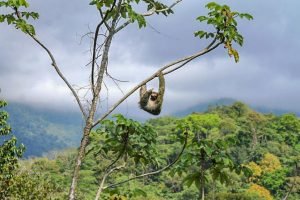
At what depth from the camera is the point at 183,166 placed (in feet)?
23.1

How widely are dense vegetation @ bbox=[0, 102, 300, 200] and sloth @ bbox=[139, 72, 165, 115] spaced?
233mm

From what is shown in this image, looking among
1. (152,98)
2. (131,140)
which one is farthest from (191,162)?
(152,98)

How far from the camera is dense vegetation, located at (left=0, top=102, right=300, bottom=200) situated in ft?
21.5

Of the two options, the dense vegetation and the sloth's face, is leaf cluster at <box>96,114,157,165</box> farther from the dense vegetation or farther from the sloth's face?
the sloth's face

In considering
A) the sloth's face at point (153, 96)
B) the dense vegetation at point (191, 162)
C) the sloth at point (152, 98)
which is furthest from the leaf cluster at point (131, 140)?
the sloth's face at point (153, 96)

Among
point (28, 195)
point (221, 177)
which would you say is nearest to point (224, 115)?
point (28, 195)

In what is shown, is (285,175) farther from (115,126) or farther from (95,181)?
(115,126)

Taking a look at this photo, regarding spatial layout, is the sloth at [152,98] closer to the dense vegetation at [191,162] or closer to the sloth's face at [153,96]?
the sloth's face at [153,96]

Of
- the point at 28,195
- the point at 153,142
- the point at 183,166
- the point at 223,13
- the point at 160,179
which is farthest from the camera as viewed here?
the point at 160,179

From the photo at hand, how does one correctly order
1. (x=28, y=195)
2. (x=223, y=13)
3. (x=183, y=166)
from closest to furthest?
1. (x=223, y=13)
2. (x=183, y=166)
3. (x=28, y=195)

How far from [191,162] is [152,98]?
1.29 meters

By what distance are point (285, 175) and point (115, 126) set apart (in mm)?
98882

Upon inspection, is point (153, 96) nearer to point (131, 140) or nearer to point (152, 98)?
point (152, 98)

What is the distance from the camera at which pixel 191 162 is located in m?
7.09
